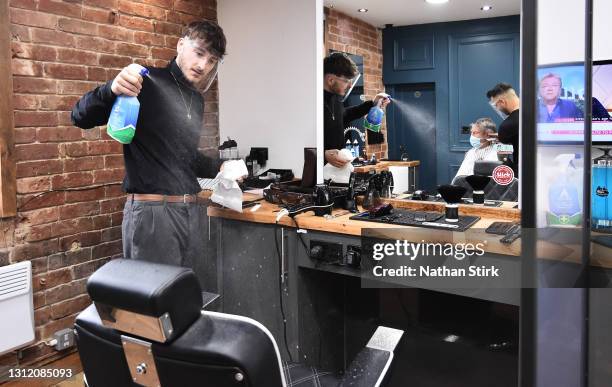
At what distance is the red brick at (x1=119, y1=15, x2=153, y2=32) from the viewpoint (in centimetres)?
309

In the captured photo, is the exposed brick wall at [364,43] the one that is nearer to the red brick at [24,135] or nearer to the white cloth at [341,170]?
the white cloth at [341,170]

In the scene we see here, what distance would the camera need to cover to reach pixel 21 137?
2.71 metres

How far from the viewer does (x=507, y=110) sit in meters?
2.47

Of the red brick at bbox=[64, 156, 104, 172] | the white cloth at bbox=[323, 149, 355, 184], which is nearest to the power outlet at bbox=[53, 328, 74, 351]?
the red brick at bbox=[64, 156, 104, 172]

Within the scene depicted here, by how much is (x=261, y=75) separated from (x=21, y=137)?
141 centimetres

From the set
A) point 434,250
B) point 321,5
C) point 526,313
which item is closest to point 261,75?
point 321,5

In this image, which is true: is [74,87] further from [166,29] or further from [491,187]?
[491,187]

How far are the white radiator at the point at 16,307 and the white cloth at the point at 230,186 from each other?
3.53ft

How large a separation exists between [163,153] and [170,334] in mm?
1996

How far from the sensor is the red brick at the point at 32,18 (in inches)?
105

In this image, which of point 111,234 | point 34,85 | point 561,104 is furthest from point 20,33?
point 561,104

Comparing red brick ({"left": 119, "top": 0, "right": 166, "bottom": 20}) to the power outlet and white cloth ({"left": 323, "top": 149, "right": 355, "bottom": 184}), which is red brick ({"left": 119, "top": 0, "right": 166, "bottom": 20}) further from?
the power outlet

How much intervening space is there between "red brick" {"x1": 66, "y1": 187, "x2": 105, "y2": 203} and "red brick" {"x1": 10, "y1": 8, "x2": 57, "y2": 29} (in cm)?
92

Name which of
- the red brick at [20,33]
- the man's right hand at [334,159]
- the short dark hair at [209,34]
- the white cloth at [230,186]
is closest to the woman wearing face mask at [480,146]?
the man's right hand at [334,159]
